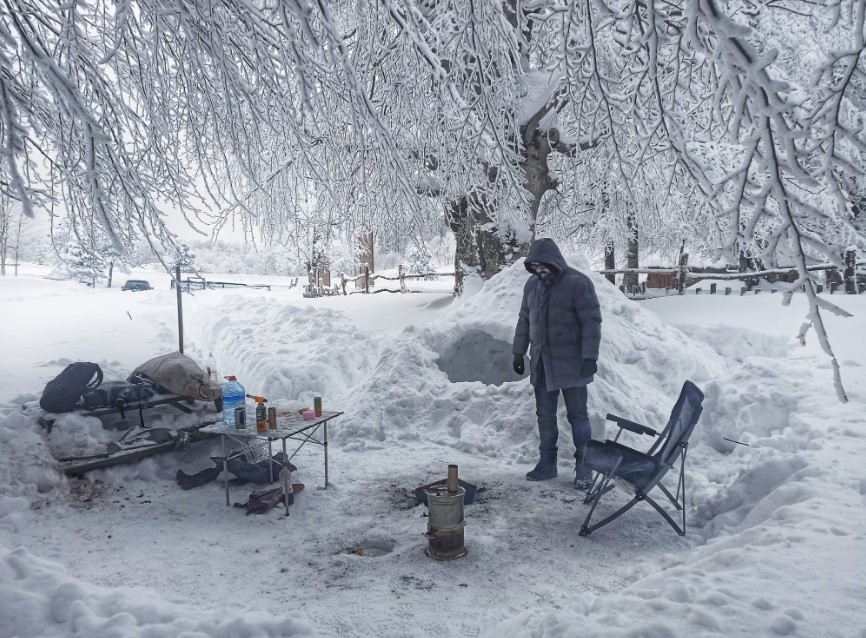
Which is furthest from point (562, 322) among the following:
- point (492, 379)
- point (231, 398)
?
point (231, 398)

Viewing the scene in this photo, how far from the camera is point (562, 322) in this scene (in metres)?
4.92

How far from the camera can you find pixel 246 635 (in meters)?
2.48

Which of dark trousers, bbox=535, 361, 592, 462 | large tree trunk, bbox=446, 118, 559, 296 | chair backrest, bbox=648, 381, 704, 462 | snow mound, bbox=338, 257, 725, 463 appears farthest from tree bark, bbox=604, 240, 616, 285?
chair backrest, bbox=648, 381, 704, 462

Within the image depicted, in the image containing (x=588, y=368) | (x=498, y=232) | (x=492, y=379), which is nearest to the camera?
(x=588, y=368)

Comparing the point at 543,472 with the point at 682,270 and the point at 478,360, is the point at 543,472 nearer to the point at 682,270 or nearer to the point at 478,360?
the point at 478,360

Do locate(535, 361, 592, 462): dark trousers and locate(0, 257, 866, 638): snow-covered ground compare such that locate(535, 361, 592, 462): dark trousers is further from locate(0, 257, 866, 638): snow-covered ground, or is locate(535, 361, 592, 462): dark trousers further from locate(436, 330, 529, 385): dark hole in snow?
locate(436, 330, 529, 385): dark hole in snow

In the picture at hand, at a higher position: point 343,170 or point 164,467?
point 343,170

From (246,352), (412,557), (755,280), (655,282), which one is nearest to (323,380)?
(246,352)

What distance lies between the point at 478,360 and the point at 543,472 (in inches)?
110

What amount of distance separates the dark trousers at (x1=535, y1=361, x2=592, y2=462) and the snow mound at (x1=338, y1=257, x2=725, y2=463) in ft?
1.74

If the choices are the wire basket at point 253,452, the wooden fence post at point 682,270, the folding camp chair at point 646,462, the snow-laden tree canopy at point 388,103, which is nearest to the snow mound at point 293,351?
the wire basket at point 253,452

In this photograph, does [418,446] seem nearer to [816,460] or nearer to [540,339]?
[540,339]

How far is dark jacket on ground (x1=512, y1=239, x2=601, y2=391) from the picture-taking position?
15.8ft

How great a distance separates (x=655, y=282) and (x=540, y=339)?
65.0 ft
